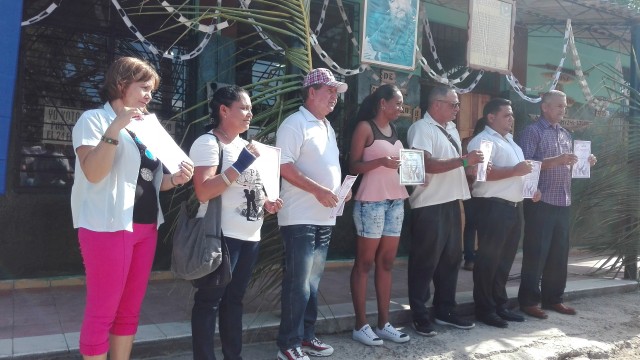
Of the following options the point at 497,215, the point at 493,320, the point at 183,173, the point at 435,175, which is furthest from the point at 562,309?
the point at 183,173

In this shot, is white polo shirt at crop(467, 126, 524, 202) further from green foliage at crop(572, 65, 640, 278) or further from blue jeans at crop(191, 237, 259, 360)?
blue jeans at crop(191, 237, 259, 360)

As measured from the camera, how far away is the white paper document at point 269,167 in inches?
126

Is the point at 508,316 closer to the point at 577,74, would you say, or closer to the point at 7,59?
the point at 577,74

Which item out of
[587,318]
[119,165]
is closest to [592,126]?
[587,318]

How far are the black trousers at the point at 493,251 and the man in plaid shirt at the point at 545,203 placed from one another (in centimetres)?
35

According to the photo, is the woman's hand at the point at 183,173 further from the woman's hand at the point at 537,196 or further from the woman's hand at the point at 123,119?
the woman's hand at the point at 537,196

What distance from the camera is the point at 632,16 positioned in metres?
7.03

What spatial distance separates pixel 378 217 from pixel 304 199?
0.67m

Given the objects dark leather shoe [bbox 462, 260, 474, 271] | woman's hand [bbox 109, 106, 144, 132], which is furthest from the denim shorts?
dark leather shoe [bbox 462, 260, 474, 271]

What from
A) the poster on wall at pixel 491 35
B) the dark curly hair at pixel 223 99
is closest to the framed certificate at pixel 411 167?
the dark curly hair at pixel 223 99

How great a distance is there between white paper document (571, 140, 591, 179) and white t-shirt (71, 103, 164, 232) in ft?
13.4

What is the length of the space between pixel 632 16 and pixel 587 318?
4.07 meters

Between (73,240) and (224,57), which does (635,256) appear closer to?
(224,57)

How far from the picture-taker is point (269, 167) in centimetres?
325
